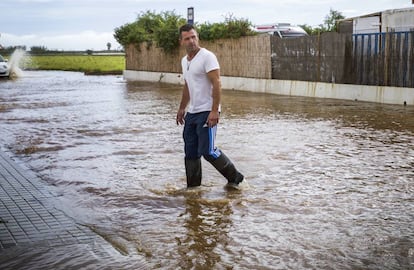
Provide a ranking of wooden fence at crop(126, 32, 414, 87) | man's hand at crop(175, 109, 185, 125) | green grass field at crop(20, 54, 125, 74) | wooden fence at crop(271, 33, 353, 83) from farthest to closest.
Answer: green grass field at crop(20, 54, 125, 74) → wooden fence at crop(271, 33, 353, 83) → wooden fence at crop(126, 32, 414, 87) → man's hand at crop(175, 109, 185, 125)

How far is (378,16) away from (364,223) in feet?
52.3

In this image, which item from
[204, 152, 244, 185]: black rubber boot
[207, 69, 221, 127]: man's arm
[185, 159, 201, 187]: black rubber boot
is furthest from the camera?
[185, 159, 201, 187]: black rubber boot

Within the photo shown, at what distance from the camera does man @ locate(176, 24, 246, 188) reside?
6.08 m

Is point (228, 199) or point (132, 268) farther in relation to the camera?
point (228, 199)

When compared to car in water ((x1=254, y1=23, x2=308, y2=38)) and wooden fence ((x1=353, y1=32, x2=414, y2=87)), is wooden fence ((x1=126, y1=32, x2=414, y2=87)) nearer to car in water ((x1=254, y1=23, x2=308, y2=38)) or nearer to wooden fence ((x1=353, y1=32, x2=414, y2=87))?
wooden fence ((x1=353, y1=32, x2=414, y2=87))

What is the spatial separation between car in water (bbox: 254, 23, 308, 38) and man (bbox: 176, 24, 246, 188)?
2065 centimetres

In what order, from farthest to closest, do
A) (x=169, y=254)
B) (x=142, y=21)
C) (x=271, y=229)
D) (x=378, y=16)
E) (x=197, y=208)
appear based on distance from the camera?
1. (x=142, y=21)
2. (x=378, y=16)
3. (x=197, y=208)
4. (x=271, y=229)
5. (x=169, y=254)

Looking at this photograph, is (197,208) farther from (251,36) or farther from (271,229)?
(251,36)

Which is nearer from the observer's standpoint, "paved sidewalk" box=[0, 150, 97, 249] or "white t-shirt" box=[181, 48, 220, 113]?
"paved sidewalk" box=[0, 150, 97, 249]

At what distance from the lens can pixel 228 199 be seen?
616cm

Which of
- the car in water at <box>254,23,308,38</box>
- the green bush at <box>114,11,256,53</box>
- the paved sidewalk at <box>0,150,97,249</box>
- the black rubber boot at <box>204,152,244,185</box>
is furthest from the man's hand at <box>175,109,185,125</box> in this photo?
the car in water at <box>254,23,308,38</box>

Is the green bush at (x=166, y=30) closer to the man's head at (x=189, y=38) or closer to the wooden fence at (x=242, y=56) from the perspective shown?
the wooden fence at (x=242, y=56)

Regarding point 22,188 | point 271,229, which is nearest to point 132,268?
point 271,229

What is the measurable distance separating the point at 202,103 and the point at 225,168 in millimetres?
789
